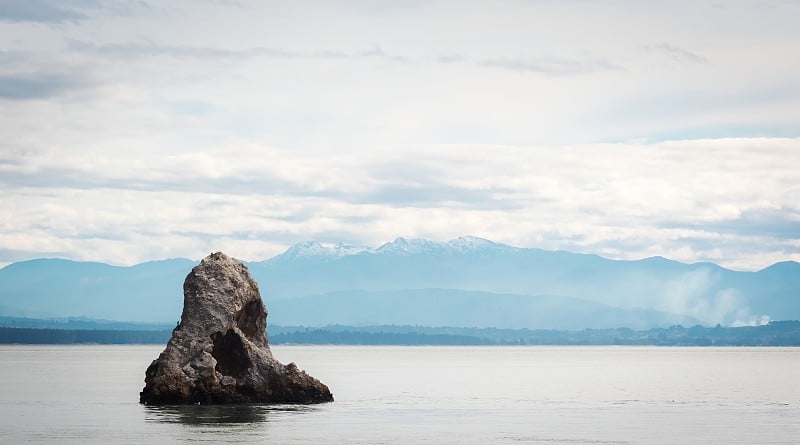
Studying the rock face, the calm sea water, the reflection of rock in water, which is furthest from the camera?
the rock face

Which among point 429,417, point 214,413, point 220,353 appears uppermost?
point 220,353

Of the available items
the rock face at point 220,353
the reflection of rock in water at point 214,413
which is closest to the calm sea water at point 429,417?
the reflection of rock in water at point 214,413

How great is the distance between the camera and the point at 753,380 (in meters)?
126

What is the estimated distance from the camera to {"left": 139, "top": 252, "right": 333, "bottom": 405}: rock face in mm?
65500

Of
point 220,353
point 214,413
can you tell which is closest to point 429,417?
point 214,413

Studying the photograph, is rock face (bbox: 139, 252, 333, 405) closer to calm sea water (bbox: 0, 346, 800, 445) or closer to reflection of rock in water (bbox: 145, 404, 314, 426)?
reflection of rock in water (bbox: 145, 404, 314, 426)

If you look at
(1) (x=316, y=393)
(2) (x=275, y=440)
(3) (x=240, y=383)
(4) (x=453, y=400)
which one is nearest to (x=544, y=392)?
(4) (x=453, y=400)

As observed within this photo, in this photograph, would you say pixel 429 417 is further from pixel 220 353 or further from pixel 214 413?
pixel 220 353

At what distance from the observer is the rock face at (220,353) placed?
215 feet

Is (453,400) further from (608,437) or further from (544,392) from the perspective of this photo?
(608,437)

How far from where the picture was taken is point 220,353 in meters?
68.6

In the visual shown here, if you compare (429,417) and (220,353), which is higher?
(220,353)

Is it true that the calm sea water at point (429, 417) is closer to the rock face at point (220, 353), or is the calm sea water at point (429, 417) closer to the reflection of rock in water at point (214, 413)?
the reflection of rock in water at point (214, 413)

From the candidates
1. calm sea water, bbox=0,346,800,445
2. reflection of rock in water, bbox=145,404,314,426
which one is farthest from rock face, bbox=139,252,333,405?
calm sea water, bbox=0,346,800,445
